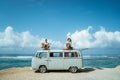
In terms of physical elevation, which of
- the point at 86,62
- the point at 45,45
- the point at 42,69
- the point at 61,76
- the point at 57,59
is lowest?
the point at 86,62

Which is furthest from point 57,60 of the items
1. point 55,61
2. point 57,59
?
point 55,61

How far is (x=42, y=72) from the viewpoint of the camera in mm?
16109

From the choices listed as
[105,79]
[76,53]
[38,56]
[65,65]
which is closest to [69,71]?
[65,65]

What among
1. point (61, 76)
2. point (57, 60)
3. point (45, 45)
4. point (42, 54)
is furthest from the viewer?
point (45, 45)

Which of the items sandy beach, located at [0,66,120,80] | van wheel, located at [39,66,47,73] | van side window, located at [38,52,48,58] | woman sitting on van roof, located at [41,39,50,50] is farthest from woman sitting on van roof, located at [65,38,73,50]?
van wheel, located at [39,66,47,73]

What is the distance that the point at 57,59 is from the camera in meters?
16.0

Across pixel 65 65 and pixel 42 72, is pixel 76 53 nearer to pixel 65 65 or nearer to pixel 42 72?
pixel 65 65

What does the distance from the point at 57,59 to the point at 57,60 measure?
98 mm

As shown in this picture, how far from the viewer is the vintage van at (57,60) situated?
16031 mm

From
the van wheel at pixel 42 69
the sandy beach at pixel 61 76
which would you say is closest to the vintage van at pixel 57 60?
the van wheel at pixel 42 69

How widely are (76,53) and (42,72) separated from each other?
385 cm

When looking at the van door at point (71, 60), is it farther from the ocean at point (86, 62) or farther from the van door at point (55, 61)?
the ocean at point (86, 62)

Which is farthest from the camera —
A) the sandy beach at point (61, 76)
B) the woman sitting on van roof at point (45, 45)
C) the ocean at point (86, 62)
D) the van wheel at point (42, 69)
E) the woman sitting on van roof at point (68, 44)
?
the ocean at point (86, 62)

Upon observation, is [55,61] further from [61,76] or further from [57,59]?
[61,76]
